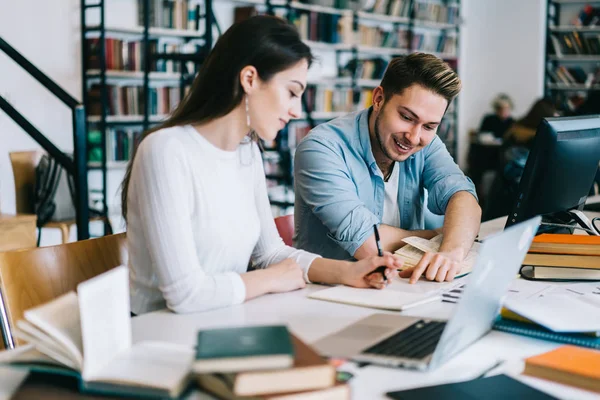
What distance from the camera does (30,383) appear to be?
39.1 inches

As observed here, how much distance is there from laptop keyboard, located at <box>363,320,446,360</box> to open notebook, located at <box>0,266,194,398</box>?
0.32 metres

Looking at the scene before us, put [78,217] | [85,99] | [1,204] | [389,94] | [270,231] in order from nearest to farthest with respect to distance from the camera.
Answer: [270,231] < [389,94] < [78,217] < [1,204] < [85,99]

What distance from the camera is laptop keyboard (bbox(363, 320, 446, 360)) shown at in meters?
1.11

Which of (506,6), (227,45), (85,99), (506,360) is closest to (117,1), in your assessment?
(85,99)

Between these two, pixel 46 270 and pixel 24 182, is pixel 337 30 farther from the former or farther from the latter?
pixel 46 270

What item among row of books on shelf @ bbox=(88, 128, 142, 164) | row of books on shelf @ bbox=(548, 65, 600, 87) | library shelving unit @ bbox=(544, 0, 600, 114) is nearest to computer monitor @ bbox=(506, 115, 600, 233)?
row of books on shelf @ bbox=(88, 128, 142, 164)

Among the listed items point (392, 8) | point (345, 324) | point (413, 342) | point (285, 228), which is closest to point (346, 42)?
point (392, 8)

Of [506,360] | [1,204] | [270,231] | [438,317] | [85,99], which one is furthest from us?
[85,99]

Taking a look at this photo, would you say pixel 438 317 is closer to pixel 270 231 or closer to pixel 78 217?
pixel 270 231

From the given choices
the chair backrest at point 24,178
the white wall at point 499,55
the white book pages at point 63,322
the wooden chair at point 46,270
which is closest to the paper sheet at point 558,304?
the white book pages at point 63,322

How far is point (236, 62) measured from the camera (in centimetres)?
151

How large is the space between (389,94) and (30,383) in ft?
4.48

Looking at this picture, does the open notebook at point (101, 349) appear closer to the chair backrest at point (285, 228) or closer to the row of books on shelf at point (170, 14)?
the chair backrest at point (285, 228)

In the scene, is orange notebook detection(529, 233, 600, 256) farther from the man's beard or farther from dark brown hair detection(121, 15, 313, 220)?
dark brown hair detection(121, 15, 313, 220)
